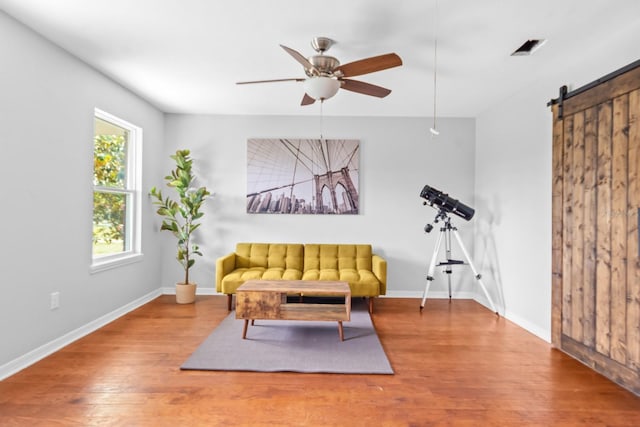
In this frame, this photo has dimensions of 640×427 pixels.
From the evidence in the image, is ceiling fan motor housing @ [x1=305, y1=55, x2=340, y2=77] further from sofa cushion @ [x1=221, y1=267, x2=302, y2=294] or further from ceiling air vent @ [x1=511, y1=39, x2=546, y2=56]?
sofa cushion @ [x1=221, y1=267, x2=302, y2=294]

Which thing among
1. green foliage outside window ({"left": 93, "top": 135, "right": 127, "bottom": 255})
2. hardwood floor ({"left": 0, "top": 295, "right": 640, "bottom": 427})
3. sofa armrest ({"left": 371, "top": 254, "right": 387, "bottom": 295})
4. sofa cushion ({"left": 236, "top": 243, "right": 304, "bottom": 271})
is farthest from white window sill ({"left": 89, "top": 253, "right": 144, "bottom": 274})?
sofa armrest ({"left": 371, "top": 254, "right": 387, "bottom": 295})

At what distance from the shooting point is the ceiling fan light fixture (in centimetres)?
249

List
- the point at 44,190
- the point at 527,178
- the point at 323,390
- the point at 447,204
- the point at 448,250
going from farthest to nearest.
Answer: the point at 448,250
the point at 447,204
the point at 527,178
the point at 44,190
the point at 323,390

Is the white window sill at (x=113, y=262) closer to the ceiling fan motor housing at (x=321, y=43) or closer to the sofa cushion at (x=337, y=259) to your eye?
the sofa cushion at (x=337, y=259)

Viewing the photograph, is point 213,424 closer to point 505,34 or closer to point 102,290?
point 102,290

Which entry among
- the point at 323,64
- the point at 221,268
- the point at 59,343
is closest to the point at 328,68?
the point at 323,64

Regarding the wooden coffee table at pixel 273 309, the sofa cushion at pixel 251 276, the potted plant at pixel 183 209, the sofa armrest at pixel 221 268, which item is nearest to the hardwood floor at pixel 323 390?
the wooden coffee table at pixel 273 309

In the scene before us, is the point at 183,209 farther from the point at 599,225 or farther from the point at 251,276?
the point at 599,225

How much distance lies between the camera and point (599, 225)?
2.73 m

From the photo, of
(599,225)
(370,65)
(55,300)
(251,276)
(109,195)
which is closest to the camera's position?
(370,65)

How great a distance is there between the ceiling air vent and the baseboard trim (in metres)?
4.46

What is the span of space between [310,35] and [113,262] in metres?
3.01

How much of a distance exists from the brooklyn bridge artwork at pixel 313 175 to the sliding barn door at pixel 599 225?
8.07 ft

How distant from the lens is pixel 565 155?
3.11 meters
